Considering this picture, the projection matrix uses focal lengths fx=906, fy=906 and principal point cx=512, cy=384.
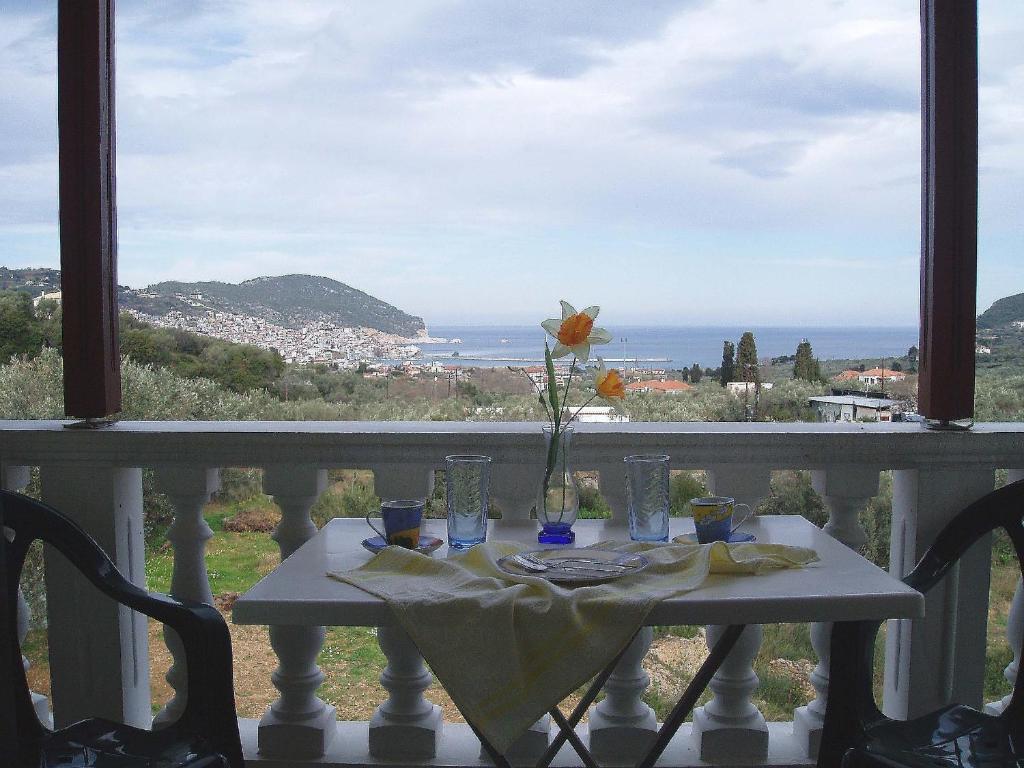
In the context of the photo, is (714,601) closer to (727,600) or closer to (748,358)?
(727,600)

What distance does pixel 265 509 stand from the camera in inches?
114

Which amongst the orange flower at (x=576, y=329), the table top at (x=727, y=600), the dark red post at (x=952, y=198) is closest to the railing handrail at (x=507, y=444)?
the dark red post at (x=952, y=198)

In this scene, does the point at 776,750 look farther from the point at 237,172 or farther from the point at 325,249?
the point at 237,172

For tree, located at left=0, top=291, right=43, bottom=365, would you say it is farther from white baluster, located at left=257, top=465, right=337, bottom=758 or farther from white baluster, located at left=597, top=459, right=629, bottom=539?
white baluster, located at left=597, top=459, right=629, bottom=539

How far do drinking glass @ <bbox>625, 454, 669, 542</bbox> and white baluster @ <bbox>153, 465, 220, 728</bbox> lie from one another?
3.59ft

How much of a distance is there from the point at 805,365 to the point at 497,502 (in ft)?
3.30

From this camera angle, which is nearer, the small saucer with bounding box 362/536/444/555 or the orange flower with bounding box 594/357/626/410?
the small saucer with bounding box 362/536/444/555

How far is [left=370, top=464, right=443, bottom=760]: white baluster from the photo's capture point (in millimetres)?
2244

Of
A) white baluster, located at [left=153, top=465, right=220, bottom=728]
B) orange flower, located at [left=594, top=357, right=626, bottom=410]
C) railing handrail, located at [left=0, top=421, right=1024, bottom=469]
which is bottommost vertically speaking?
white baluster, located at [left=153, top=465, right=220, bottom=728]

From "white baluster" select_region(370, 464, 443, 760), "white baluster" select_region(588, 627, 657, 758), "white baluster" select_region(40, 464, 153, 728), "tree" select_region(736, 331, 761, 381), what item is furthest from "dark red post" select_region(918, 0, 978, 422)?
"white baluster" select_region(40, 464, 153, 728)

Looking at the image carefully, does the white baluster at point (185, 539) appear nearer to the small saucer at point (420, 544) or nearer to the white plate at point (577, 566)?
the small saucer at point (420, 544)

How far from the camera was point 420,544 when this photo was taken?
1.80 m

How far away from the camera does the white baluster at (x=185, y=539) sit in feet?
7.44

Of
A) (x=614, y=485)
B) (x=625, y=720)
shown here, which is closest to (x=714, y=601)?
(x=614, y=485)
